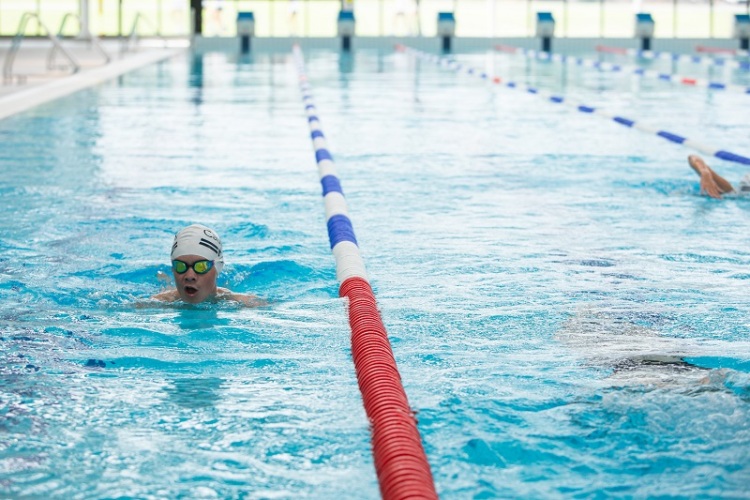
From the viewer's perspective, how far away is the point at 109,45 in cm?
2725

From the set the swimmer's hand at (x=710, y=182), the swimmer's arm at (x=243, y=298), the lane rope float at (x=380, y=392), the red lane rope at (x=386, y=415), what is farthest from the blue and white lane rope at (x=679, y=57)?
the red lane rope at (x=386, y=415)

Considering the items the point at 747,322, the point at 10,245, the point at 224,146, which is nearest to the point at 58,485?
the point at 747,322

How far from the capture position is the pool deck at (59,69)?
1275 cm

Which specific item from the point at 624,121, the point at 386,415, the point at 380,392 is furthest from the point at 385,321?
the point at 624,121

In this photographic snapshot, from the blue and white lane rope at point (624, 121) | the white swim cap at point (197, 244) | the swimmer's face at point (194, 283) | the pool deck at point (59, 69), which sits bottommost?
the swimmer's face at point (194, 283)

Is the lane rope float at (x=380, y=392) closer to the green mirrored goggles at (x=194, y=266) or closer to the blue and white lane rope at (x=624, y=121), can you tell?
the green mirrored goggles at (x=194, y=266)

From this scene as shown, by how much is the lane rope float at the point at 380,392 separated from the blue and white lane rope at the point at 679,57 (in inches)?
714

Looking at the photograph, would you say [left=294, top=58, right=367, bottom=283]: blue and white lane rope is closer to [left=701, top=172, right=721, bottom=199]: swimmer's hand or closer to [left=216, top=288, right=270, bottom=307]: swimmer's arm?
[left=216, top=288, right=270, bottom=307]: swimmer's arm

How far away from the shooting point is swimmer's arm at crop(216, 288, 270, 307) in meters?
4.36

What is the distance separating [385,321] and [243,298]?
1.90 feet

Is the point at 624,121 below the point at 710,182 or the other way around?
the other way around

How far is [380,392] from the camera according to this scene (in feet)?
9.97

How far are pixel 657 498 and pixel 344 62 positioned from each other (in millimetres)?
20853

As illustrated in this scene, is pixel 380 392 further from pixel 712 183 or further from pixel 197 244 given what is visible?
pixel 712 183
